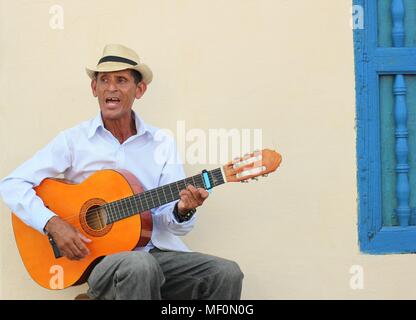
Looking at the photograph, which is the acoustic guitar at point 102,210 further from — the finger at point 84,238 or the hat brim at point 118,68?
the hat brim at point 118,68

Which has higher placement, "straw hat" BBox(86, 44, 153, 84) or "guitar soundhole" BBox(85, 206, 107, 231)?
"straw hat" BBox(86, 44, 153, 84)

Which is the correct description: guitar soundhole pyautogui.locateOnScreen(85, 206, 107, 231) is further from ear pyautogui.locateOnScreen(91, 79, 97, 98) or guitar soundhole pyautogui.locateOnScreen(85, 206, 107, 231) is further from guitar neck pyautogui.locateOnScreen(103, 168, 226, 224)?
ear pyautogui.locateOnScreen(91, 79, 97, 98)

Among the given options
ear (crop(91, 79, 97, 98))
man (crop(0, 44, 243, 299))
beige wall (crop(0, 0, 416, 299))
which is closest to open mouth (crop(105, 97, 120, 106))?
man (crop(0, 44, 243, 299))

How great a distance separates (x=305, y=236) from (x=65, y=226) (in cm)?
124

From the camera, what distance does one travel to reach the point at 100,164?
4.48 metres

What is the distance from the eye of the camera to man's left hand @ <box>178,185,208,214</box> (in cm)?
412

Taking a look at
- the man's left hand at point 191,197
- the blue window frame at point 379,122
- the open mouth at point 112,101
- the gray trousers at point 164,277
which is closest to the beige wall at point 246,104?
the blue window frame at point 379,122

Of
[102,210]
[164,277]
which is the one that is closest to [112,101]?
[102,210]

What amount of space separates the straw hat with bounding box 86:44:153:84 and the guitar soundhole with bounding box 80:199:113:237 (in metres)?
0.63

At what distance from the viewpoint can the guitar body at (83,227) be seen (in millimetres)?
4285

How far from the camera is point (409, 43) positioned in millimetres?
4824

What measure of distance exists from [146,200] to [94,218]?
10.8 inches

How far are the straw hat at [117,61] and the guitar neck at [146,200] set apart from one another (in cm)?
62

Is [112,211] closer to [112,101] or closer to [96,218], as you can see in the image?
[96,218]
